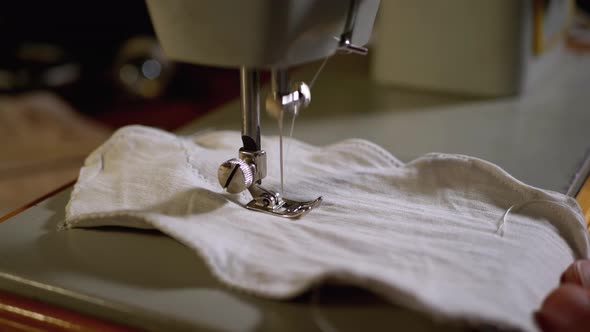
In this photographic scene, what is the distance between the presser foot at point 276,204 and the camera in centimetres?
59

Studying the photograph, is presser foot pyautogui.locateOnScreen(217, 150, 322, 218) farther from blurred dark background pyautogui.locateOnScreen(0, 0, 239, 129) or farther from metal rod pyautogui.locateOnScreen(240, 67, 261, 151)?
blurred dark background pyautogui.locateOnScreen(0, 0, 239, 129)

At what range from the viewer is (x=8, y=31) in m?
2.25

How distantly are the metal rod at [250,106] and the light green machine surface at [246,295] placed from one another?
0.12 metres

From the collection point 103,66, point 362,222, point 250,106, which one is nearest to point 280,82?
point 250,106

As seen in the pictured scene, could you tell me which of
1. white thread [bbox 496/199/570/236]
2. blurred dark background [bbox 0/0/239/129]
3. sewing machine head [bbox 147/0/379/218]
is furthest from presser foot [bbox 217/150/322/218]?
blurred dark background [bbox 0/0/239/129]

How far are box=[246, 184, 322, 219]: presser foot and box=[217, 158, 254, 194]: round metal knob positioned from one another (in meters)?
0.03

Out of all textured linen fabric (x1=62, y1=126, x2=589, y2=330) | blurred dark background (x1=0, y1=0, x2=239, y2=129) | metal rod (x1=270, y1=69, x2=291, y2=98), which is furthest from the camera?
blurred dark background (x1=0, y1=0, x2=239, y2=129)

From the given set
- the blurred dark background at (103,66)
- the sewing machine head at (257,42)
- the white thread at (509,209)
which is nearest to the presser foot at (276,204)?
the sewing machine head at (257,42)

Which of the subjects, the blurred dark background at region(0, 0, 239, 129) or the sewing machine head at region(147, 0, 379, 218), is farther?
the blurred dark background at region(0, 0, 239, 129)

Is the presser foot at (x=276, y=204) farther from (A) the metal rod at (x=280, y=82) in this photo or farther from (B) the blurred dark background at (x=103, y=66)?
(B) the blurred dark background at (x=103, y=66)

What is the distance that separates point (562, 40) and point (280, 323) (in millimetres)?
1036

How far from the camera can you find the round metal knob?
574mm

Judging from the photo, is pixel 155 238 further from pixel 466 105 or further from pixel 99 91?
pixel 99 91

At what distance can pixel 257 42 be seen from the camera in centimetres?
52
